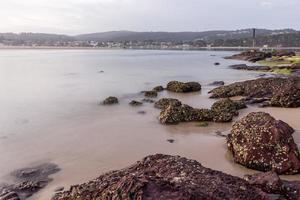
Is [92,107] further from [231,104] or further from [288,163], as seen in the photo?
[288,163]

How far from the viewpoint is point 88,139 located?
13250 mm

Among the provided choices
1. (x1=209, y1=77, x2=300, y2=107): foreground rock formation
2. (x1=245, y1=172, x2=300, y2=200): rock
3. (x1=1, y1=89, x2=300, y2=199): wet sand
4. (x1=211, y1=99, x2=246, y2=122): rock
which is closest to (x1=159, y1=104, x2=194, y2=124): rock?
(x1=1, y1=89, x2=300, y2=199): wet sand

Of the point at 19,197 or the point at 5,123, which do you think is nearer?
the point at 19,197

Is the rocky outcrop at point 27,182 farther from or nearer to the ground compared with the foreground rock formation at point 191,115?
nearer to the ground

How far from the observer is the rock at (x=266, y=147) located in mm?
9164

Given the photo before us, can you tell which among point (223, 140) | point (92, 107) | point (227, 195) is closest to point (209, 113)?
point (223, 140)

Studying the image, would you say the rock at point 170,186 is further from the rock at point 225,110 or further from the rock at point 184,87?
the rock at point 184,87

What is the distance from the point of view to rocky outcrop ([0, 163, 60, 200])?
27.4 ft

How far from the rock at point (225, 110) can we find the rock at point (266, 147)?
500 cm

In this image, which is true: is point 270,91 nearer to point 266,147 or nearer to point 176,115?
point 176,115

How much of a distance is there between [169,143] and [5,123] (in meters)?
8.19

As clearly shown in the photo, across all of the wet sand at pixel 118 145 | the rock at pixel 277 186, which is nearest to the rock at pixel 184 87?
the wet sand at pixel 118 145

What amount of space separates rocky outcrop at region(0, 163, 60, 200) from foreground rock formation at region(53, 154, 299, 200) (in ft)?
6.82

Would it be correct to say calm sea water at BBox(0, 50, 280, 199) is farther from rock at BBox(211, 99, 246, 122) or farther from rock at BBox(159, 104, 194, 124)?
rock at BBox(211, 99, 246, 122)
